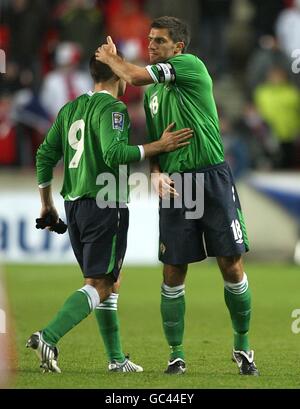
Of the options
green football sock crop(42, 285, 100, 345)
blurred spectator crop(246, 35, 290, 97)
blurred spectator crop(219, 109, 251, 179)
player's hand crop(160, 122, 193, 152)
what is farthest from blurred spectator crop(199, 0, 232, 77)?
green football sock crop(42, 285, 100, 345)

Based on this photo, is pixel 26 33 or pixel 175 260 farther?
pixel 26 33

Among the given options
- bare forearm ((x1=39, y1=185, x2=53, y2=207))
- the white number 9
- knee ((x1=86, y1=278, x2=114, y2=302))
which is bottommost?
knee ((x1=86, y1=278, x2=114, y2=302))

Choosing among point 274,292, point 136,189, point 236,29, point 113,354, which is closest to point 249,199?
point 136,189

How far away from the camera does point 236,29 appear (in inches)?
768

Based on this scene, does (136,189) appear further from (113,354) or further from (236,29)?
(113,354)

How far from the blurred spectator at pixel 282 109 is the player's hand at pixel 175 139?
9923mm

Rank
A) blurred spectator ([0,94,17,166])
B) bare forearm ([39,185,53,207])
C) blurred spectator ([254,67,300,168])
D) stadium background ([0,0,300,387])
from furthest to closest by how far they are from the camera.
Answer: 1. blurred spectator ([254,67,300,168])
2. blurred spectator ([0,94,17,166])
3. stadium background ([0,0,300,387])
4. bare forearm ([39,185,53,207])

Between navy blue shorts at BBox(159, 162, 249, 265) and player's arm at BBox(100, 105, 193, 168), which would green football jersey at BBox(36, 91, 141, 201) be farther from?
navy blue shorts at BBox(159, 162, 249, 265)

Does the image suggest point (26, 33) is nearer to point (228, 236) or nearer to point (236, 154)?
point (236, 154)

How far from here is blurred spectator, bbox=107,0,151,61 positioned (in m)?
18.5

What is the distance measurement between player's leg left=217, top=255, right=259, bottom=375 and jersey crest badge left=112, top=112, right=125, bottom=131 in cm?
107

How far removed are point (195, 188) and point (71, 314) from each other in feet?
3.71

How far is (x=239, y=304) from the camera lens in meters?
7.88

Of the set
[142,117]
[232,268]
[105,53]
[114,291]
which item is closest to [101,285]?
[114,291]
